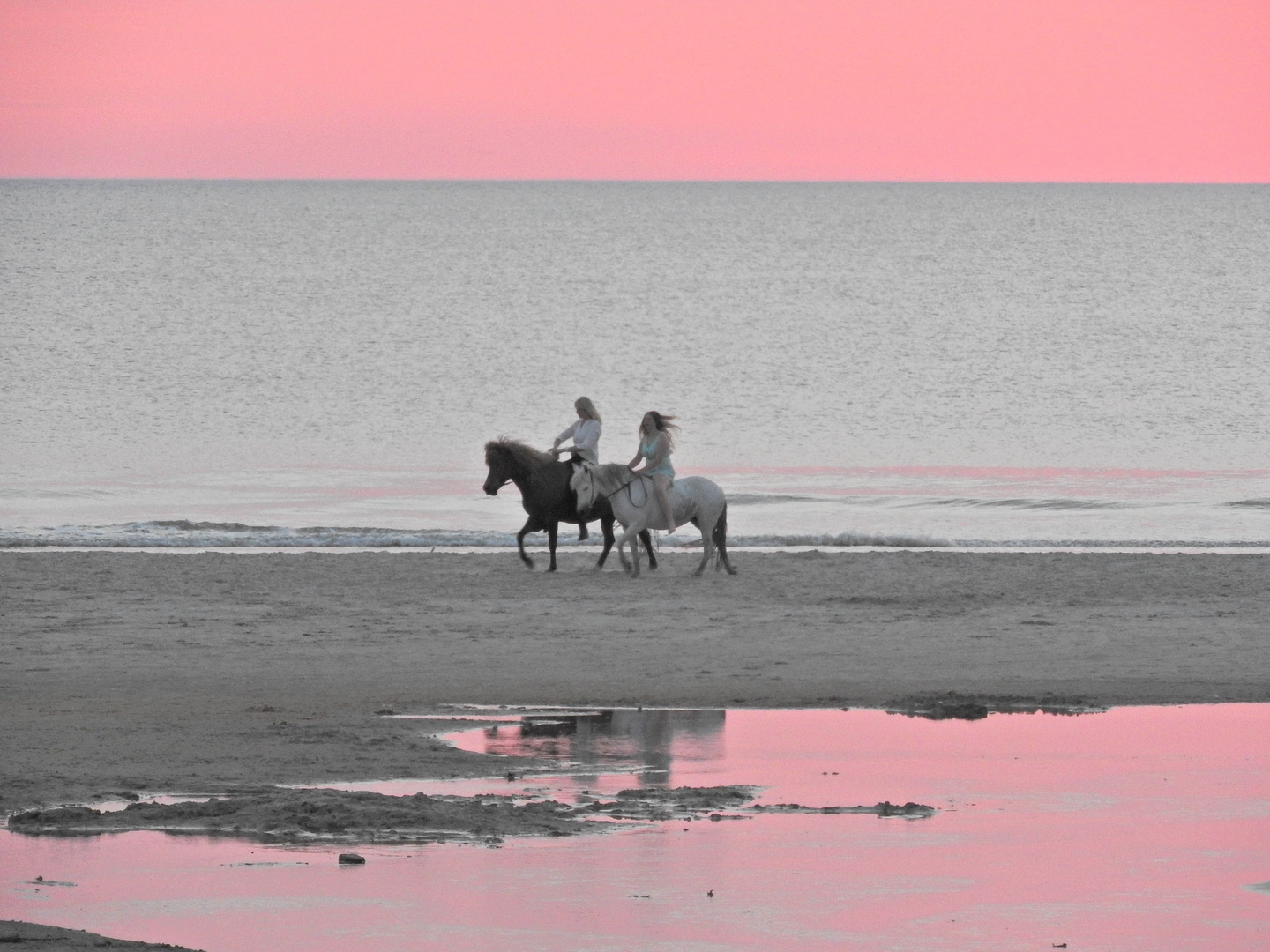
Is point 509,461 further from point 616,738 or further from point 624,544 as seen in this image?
point 616,738

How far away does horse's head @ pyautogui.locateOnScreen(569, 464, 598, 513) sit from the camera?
19.5 metres

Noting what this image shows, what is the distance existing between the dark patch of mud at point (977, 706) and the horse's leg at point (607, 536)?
7798 mm

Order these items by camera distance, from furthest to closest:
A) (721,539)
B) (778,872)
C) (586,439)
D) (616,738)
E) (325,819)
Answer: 1. (721,539)
2. (586,439)
3. (616,738)
4. (325,819)
5. (778,872)

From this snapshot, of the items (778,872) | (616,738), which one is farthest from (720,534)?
(778,872)

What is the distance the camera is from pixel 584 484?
19.5 meters

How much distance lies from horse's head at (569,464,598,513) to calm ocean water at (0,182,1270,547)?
6909 millimetres

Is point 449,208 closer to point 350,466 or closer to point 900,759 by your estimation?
point 350,466

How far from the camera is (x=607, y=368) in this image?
231 ft

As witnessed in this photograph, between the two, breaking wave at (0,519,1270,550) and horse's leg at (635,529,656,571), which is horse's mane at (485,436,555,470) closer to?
horse's leg at (635,529,656,571)

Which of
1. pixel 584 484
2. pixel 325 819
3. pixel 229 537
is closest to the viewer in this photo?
pixel 325 819

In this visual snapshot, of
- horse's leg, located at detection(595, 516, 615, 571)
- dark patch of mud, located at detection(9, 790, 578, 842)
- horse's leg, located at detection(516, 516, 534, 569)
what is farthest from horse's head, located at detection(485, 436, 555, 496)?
dark patch of mud, located at detection(9, 790, 578, 842)

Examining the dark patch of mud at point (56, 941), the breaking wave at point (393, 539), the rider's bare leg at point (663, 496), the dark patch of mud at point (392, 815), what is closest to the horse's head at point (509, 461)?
the rider's bare leg at point (663, 496)

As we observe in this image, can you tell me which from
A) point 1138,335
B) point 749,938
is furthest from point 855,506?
point 1138,335

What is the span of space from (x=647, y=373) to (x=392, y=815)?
6064cm
